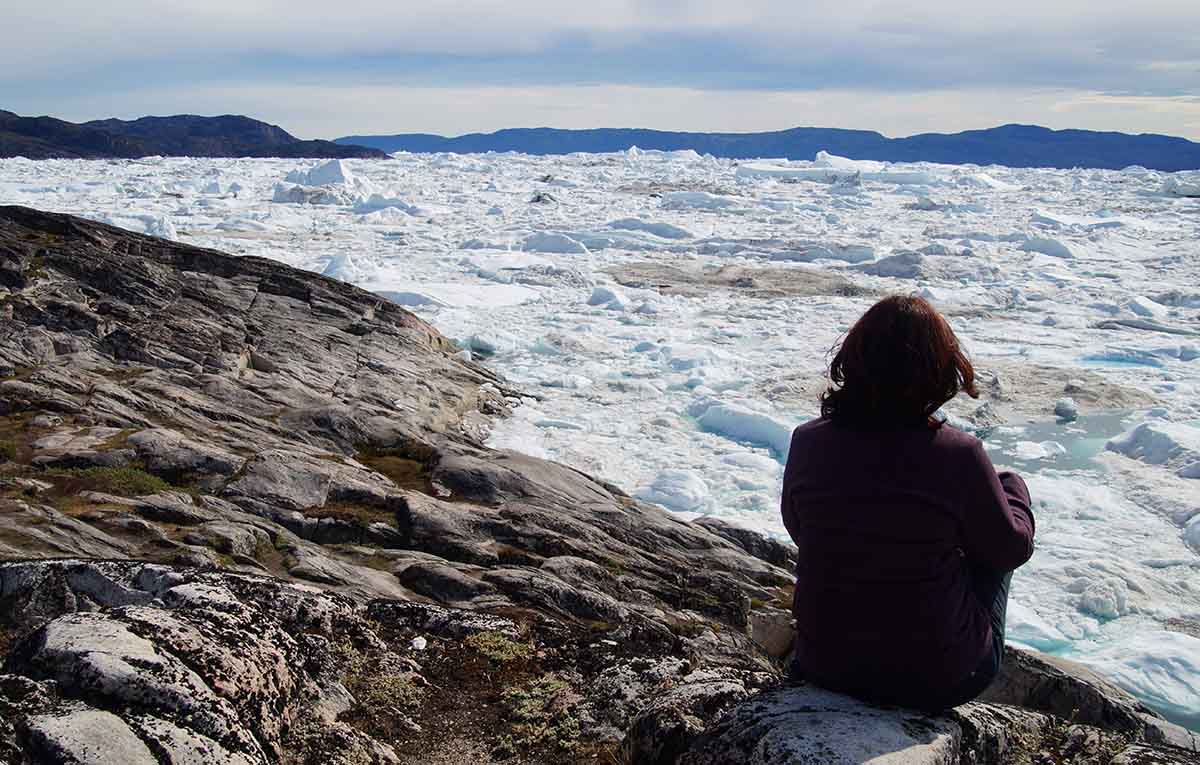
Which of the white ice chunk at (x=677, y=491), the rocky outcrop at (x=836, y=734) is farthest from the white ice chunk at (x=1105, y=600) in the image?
the rocky outcrop at (x=836, y=734)

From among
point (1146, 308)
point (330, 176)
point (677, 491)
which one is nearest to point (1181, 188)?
point (1146, 308)

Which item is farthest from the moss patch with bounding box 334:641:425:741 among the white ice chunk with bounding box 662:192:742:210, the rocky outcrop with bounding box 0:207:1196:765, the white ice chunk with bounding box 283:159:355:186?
the white ice chunk with bounding box 283:159:355:186

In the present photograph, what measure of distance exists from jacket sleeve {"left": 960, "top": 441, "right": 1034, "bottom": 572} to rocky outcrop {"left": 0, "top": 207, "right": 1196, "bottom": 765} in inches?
25.5

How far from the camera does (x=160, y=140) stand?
484 ft

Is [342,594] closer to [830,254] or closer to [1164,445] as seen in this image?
[1164,445]

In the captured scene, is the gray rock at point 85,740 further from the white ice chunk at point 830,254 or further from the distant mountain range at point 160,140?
the distant mountain range at point 160,140

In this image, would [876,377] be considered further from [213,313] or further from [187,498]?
[213,313]

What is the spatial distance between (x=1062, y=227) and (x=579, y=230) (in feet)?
86.0

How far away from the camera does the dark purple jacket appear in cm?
307

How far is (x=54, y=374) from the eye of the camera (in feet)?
42.0

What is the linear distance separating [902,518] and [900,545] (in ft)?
0.31

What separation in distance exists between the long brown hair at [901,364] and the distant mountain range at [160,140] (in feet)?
418

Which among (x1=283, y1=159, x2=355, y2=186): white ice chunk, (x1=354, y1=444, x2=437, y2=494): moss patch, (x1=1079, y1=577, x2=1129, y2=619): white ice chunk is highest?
(x1=283, y1=159, x2=355, y2=186): white ice chunk

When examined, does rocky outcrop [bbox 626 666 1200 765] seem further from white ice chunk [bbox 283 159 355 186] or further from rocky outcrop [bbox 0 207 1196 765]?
white ice chunk [bbox 283 159 355 186]
